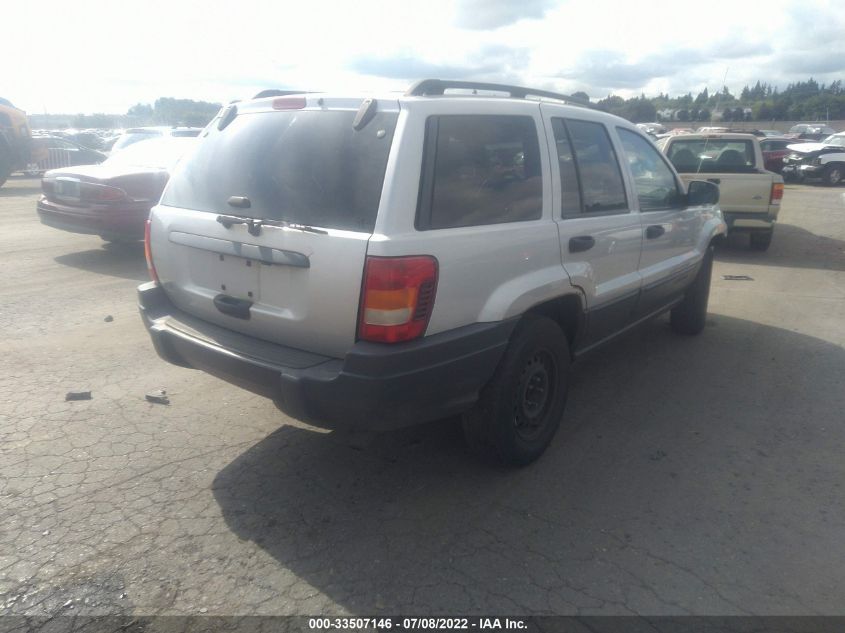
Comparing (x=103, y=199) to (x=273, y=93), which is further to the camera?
(x=103, y=199)

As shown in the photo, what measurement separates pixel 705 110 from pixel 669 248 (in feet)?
91.9

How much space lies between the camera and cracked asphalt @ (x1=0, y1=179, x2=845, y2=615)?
282 cm

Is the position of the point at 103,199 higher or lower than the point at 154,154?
lower

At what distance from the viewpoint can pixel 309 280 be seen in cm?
310

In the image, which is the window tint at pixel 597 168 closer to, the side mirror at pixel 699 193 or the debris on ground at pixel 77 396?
the side mirror at pixel 699 193

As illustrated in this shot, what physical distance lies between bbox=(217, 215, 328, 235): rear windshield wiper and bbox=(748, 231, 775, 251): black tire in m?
9.32

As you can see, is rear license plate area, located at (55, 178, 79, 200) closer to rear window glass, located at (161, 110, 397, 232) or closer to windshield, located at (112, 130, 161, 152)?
rear window glass, located at (161, 110, 397, 232)

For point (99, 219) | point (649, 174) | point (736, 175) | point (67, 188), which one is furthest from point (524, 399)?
point (736, 175)

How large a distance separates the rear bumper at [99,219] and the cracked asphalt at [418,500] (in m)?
3.06

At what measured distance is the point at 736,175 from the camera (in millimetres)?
10148

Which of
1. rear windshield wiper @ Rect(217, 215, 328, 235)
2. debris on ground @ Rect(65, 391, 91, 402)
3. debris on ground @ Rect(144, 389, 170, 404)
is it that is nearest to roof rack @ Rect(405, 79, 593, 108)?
rear windshield wiper @ Rect(217, 215, 328, 235)

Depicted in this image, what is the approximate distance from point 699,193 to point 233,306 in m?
3.83

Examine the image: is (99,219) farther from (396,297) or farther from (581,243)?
(396,297)

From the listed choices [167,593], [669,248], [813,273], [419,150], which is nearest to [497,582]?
[167,593]
